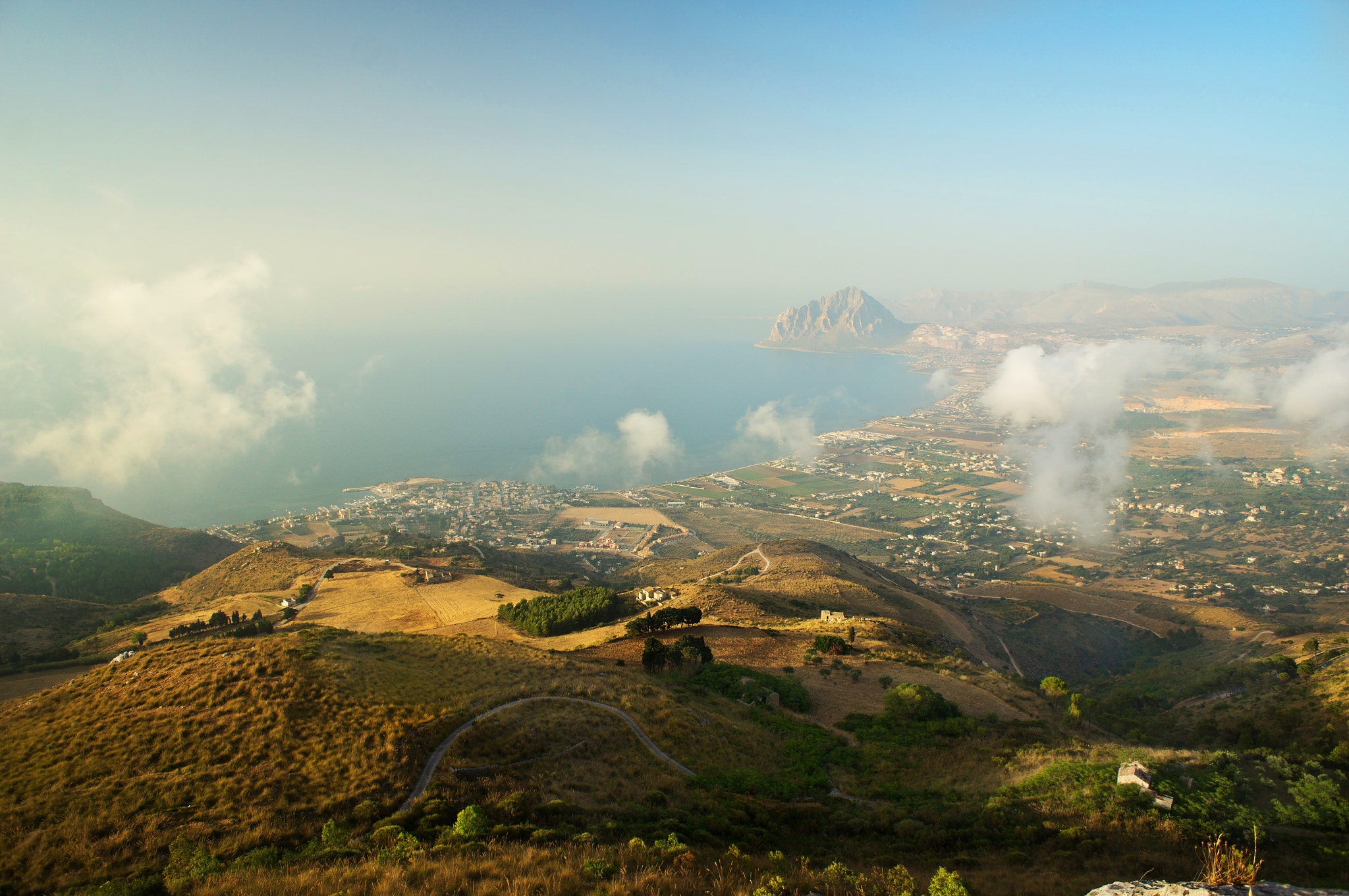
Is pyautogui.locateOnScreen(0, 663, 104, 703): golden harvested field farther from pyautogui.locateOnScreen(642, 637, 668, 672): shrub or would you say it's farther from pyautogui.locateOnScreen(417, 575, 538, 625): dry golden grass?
pyautogui.locateOnScreen(642, 637, 668, 672): shrub

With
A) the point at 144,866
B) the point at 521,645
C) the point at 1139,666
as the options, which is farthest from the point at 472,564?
the point at 1139,666

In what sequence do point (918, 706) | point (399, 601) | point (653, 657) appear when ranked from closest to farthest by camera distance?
point (918, 706) → point (653, 657) → point (399, 601)

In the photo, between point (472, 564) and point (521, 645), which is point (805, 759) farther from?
point (472, 564)

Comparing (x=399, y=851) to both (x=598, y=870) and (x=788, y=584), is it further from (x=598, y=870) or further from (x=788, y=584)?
(x=788, y=584)

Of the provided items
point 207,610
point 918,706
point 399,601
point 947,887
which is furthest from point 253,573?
point 947,887

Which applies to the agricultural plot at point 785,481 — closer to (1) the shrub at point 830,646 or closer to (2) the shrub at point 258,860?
(1) the shrub at point 830,646

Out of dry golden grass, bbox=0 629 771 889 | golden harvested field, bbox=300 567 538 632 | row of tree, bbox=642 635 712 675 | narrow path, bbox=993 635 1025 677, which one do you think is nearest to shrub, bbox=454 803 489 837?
dry golden grass, bbox=0 629 771 889
